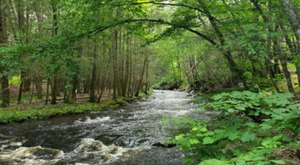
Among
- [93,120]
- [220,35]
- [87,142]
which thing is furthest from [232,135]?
[93,120]

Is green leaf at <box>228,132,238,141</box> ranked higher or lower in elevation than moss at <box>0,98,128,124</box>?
higher

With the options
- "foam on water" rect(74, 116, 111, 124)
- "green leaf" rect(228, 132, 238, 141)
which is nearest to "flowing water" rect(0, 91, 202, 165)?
"foam on water" rect(74, 116, 111, 124)

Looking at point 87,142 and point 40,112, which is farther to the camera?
point 40,112

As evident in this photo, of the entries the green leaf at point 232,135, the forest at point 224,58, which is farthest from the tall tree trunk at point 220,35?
the green leaf at point 232,135

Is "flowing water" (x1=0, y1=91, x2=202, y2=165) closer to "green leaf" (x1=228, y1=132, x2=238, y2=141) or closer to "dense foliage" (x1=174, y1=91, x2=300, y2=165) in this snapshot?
"dense foliage" (x1=174, y1=91, x2=300, y2=165)

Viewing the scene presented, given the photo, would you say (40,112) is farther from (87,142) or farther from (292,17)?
(292,17)

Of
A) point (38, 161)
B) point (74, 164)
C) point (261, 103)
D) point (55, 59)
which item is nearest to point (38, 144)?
point (38, 161)

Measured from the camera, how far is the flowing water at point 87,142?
7820 millimetres

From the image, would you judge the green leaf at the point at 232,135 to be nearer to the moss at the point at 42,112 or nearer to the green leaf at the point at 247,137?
the green leaf at the point at 247,137

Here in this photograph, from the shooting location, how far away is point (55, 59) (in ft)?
23.9

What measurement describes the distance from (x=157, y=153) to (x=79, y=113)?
9.46m

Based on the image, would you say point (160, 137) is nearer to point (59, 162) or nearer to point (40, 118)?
point (59, 162)

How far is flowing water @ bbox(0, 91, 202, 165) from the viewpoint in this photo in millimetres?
7820

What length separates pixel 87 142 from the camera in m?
9.62
